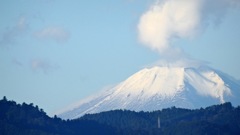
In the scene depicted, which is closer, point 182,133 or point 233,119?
point 182,133

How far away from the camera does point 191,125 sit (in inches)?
7082

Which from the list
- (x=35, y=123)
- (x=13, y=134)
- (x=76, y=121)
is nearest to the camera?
(x=13, y=134)

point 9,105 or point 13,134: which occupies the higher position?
point 9,105

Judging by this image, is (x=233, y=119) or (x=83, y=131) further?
(x=233, y=119)

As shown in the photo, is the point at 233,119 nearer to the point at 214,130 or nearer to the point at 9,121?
the point at 214,130

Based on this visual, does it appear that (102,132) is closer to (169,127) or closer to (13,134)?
(169,127)

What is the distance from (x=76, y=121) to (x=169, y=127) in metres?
23.2

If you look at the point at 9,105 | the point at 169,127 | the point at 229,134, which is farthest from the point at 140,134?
the point at 9,105

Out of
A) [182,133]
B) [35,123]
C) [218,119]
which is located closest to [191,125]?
[182,133]

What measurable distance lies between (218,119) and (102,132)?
3162 cm

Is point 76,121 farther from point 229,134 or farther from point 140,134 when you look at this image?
point 229,134

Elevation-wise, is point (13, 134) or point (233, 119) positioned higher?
point (233, 119)

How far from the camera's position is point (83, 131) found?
181750 millimetres

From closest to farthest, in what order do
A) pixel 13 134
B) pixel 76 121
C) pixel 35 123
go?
pixel 13 134
pixel 35 123
pixel 76 121
